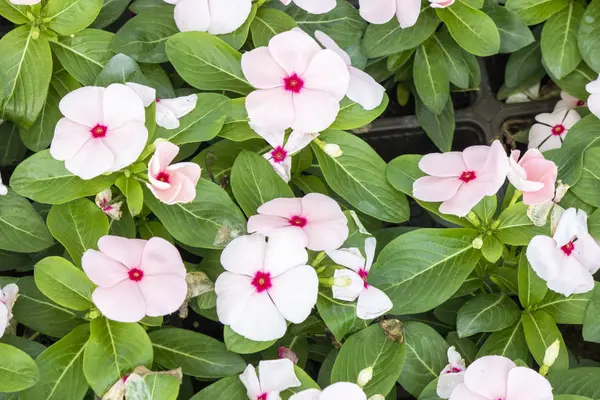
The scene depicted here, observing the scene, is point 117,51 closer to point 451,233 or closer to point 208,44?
point 208,44

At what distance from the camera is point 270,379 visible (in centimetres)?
107

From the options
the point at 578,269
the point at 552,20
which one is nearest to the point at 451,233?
the point at 578,269

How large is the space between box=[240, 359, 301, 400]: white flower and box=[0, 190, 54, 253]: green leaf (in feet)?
1.42

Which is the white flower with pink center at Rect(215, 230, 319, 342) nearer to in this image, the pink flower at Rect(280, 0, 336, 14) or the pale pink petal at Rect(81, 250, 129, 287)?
the pale pink petal at Rect(81, 250, 129, 287)

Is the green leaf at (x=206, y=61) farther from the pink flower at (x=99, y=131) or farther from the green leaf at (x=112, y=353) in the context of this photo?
the green leaf at (x=112, y=353)

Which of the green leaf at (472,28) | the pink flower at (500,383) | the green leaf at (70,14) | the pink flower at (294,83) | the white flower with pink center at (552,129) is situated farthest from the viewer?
the white flower with pink center at (552,129)

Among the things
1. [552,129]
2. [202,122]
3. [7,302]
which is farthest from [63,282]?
[552,129]

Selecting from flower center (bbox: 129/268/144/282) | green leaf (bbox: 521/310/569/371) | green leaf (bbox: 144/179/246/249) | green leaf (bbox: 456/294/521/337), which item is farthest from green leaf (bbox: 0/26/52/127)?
green leaf (bbox: 521/310/569/371)

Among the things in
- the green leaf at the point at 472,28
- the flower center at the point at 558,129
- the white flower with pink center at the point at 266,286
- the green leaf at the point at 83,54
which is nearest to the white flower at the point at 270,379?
the white flower with pink center at the point at 266,286

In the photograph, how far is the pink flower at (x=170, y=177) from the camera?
1.04m

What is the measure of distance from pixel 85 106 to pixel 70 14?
243mm

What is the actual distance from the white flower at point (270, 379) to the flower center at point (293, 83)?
17.0 inches

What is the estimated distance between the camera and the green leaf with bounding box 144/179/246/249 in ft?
3.80

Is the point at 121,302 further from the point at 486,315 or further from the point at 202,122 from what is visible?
the point at 486,315
